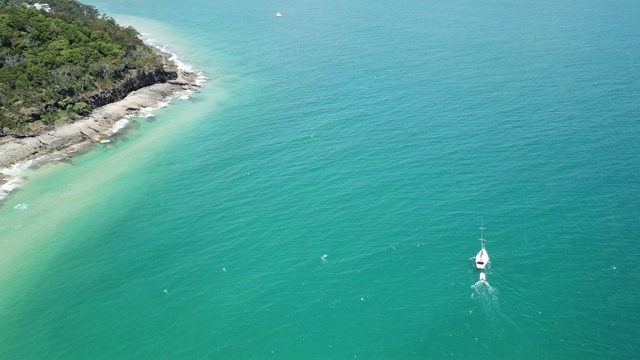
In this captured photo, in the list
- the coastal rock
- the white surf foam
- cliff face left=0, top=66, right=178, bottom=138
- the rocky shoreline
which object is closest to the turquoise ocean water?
the white surf foam

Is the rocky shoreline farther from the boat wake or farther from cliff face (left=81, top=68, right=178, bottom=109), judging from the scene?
the boat wake

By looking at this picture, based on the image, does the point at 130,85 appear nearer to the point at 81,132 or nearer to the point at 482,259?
the point at 81,132

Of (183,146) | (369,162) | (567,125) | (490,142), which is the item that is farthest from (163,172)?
(567,125)

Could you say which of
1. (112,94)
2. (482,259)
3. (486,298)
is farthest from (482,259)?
(112,94)

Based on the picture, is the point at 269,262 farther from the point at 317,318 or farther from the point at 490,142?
the point at 490,142

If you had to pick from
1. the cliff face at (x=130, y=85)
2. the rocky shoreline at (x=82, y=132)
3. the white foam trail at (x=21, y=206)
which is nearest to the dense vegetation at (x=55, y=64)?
the cliff face at (x=130, y=85)
